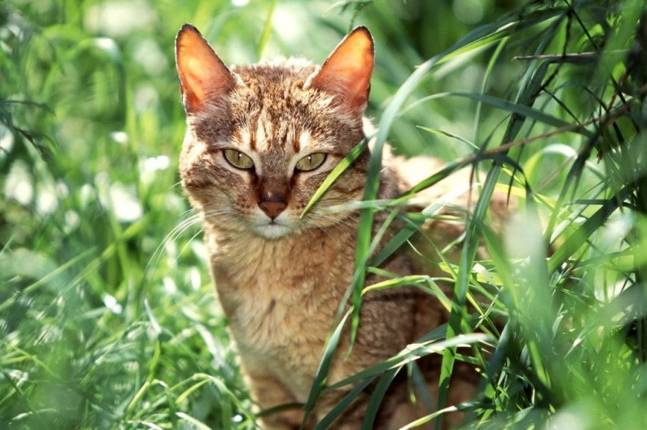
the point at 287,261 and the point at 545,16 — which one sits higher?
the point at 545,16

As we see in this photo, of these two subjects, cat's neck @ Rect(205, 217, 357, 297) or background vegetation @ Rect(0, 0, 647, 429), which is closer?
background vegetation @ Rect(0, 0, 647, 429)

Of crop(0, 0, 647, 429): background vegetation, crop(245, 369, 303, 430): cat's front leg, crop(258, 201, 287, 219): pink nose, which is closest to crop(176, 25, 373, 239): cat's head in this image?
crop(258, 201, 287, 219): pink nose

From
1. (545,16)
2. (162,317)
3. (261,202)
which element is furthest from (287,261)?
(545,16)

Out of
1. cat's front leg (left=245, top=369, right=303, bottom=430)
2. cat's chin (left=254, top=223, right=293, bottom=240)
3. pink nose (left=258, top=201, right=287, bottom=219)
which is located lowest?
cat's front leg (left=245, top=369, right=303, bottom=430)

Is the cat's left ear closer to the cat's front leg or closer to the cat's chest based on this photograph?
the cat's chest

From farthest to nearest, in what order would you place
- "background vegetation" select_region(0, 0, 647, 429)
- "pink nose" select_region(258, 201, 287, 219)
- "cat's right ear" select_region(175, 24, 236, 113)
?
"cat's right ear" select_region(175, 24, 236, 113)
"pink nose" select_region(258, 201, 287, 219)
"background vegetation" select_region(0, 0, 647, 429)

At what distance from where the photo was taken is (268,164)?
2.69 meters

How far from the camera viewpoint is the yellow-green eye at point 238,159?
2727mm

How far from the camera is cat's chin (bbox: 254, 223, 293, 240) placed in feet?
8.81

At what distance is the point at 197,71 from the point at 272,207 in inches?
17.6

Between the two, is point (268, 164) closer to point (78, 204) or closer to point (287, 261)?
point (287, 261)

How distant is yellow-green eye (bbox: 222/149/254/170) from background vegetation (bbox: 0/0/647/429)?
29 cm

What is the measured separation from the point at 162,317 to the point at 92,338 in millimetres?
232

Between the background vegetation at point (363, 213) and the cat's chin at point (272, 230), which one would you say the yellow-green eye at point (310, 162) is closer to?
the cat's chin at point (272, 230)
